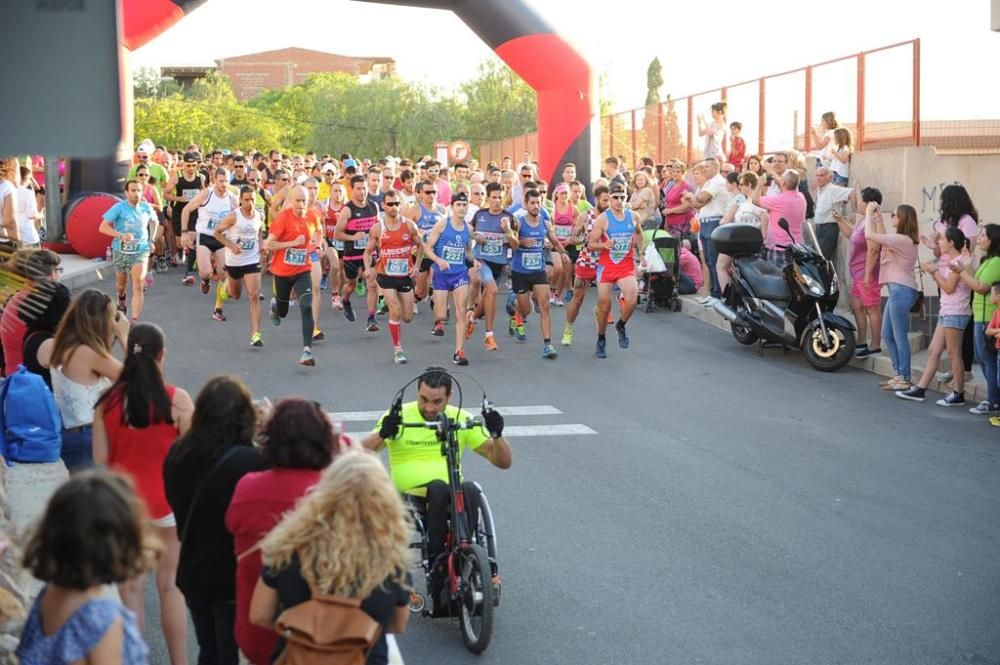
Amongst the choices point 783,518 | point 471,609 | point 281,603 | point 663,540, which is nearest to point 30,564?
point 281,603

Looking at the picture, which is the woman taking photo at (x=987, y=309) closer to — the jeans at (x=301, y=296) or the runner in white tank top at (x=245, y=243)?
the jeans at (x=301, y=296)

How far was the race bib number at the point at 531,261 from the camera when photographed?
49.5 feet

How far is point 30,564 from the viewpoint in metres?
3.13

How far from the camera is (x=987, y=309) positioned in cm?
1138

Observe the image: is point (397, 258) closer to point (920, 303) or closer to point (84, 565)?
point (920, 303)

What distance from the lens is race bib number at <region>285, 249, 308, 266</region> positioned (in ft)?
47.6

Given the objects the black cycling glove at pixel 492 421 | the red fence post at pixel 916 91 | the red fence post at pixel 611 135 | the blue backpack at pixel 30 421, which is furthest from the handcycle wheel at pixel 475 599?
the red fence post at pixel 611 135

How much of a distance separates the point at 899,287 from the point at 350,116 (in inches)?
3116

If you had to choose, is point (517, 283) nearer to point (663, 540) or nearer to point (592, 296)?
point (592, 296)

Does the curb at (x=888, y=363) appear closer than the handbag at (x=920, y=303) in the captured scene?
Yes

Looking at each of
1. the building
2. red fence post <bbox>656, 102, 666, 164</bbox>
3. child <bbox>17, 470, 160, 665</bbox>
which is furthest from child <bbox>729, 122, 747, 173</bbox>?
the building

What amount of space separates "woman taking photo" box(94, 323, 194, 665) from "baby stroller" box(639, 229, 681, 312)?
42.1ft

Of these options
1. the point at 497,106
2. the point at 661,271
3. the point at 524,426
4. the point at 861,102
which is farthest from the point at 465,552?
the point at 497,106

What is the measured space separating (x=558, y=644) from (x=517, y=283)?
9496mm
